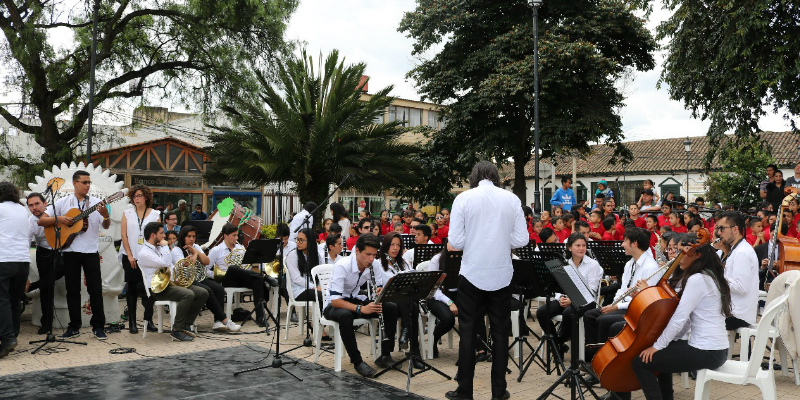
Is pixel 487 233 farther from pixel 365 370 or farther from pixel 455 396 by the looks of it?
pixel 365 370

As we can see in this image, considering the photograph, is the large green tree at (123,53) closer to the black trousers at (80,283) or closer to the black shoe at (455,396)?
the black trousers at (80,283)

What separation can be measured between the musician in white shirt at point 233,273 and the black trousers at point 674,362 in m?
6.02

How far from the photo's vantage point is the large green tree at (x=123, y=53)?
16.0m

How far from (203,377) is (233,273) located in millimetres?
3381

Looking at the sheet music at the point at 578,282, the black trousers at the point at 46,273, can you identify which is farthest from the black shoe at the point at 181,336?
the sheet music at the point at 578,282

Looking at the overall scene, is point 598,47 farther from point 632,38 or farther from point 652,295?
point 652,295

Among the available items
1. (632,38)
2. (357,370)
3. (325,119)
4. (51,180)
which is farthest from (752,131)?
(51,180)

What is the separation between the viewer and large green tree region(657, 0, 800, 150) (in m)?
14.4

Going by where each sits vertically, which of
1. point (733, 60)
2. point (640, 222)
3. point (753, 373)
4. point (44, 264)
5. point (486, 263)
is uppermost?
point (733, 60)

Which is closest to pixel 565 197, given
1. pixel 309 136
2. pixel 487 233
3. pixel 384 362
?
pixel 309 136

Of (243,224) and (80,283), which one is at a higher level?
(243,224)

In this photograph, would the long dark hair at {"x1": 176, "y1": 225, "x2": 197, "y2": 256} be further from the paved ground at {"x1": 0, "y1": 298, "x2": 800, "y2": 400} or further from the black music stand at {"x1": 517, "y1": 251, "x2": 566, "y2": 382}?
the black music stand at {"x1": 517, "y1": 251, "x2": 566, "y2": 382}

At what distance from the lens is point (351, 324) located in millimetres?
6715

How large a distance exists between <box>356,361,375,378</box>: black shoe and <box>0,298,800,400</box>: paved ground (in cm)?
11
